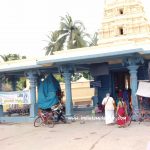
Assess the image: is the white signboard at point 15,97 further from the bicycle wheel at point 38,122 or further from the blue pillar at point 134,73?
the blue pillar at point 134,73

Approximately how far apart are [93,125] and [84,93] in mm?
16911

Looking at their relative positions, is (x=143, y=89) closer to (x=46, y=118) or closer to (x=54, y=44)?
(x=46, y=118)

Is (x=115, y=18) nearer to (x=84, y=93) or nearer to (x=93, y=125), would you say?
(x=84, y=93)

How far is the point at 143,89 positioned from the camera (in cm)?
1391

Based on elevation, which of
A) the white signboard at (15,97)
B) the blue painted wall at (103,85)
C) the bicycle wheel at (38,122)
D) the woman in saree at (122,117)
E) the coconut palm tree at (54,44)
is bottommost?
the bicycle wheel at (38,122)

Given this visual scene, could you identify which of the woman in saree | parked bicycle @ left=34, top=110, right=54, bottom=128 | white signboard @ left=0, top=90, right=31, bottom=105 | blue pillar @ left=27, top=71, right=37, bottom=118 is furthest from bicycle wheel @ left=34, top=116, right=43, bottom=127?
the woman in saree

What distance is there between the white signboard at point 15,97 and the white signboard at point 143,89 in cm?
574

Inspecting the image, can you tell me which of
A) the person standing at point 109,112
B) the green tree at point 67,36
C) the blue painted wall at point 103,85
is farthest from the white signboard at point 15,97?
the green tree at point 67,36

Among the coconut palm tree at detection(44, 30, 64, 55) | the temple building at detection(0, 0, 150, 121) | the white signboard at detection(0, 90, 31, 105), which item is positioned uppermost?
the coconut palm tree at detection(44, 30, 64, 55)

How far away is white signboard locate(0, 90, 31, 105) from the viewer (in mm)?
16812

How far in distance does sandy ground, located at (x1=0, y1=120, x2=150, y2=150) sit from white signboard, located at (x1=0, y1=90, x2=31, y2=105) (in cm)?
199

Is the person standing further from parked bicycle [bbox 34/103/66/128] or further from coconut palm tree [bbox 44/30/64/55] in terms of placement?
coconut palm tree [bbox 44/30/64/55]

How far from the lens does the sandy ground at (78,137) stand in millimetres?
10047

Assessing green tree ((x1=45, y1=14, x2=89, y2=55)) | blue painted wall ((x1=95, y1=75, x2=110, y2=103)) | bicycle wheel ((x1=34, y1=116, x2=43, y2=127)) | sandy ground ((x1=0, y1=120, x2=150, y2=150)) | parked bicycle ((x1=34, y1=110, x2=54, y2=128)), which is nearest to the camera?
sandy ground ((x1=0, y1=120, x2=150, y2=150))
